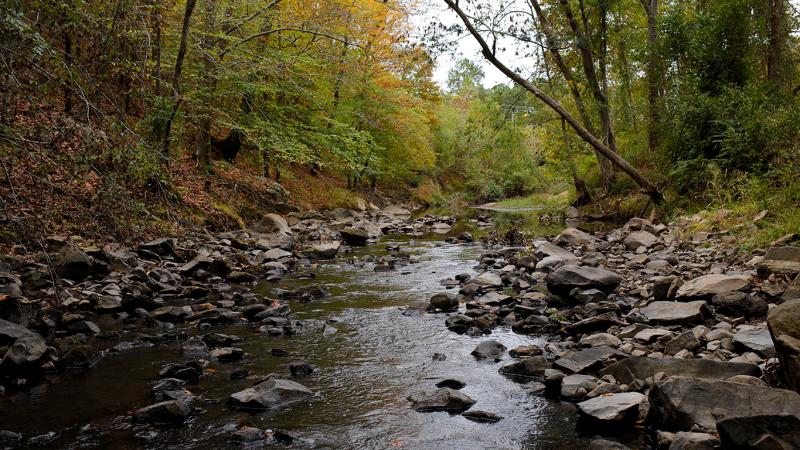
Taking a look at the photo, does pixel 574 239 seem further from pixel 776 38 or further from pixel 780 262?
pixel 776 38

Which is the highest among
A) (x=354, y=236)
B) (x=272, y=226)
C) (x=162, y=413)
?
(x=272, y=226)

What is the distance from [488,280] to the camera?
880 cm

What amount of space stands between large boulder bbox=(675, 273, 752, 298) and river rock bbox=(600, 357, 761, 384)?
7.28ft

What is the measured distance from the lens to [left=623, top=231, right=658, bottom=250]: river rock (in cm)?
1083

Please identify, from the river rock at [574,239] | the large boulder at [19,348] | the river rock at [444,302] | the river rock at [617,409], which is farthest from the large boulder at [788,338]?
the river rock at [574,239]

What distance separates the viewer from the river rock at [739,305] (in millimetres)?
5242

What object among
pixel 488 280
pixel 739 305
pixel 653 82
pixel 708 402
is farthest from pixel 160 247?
pixel 653 82

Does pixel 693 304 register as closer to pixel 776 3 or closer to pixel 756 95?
pixel 756 95

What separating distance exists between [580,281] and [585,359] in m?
2.73

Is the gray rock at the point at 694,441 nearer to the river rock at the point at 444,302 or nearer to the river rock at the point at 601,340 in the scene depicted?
the river rock at the point at 601,340

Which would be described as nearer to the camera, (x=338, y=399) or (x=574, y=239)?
(x=338, y=399)

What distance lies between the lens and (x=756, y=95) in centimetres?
1214

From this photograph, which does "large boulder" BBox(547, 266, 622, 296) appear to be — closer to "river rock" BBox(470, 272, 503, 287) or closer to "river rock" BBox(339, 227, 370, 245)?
"river rock" BBox(470, 272, 503, 287)

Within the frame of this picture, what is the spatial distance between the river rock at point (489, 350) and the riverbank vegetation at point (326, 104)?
3.41 meters
